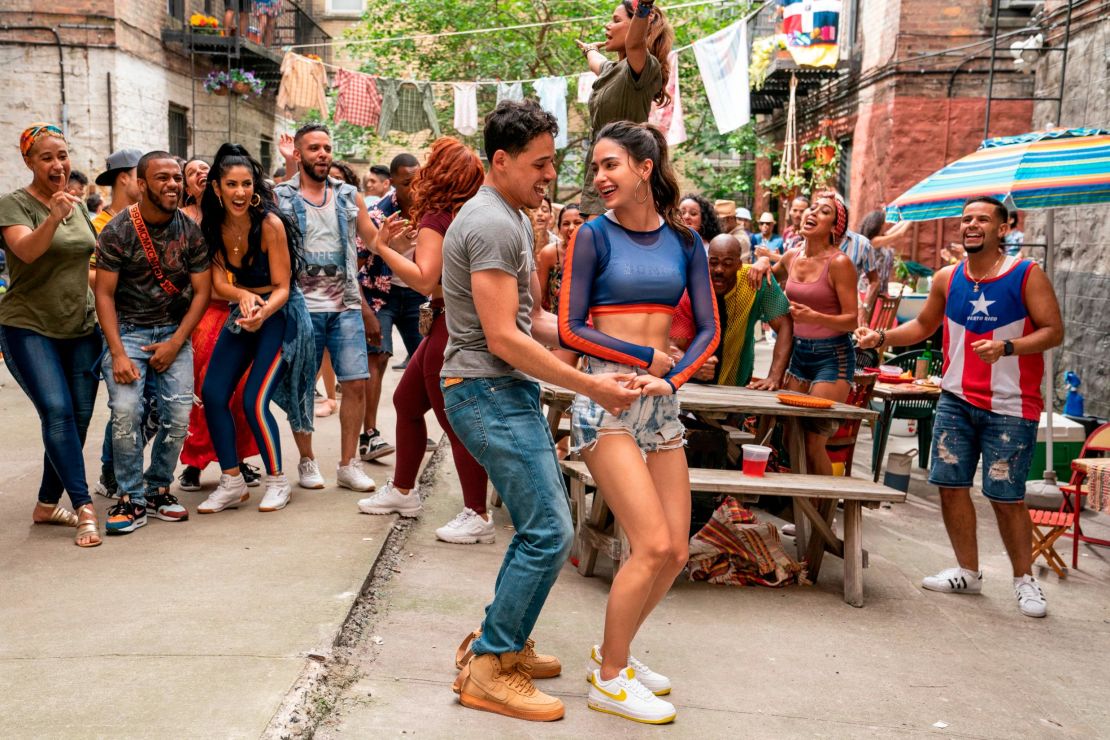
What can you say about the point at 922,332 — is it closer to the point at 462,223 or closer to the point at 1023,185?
the point at 1023,185

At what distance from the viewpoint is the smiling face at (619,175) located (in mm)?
3500

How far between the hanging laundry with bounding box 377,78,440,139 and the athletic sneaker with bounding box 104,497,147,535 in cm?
1315

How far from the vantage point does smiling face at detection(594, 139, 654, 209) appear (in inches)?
138

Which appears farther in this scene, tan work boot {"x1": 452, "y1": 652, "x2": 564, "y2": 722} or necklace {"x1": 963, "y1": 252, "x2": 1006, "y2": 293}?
necklace {"x1": 963, "y1": 252, "x2": 1006, "y2": 293}

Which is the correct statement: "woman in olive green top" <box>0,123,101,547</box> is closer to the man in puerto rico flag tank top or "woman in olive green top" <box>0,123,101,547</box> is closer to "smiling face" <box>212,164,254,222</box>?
"smiling face" <box>212,164,254,222</box>

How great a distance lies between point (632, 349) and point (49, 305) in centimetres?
315

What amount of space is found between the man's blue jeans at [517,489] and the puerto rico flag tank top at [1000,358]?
276 centimetres

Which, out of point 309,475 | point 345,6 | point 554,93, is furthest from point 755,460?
point 345,6

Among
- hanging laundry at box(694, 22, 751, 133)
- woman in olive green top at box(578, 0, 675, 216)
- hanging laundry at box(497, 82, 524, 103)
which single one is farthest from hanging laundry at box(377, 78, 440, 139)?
woman in olive green top at box(578, 0, 675, 216)

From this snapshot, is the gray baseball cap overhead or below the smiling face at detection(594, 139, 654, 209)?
overhead

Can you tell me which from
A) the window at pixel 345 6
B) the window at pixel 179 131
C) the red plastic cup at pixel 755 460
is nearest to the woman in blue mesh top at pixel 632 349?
the red plastic cup at pixel 755 460

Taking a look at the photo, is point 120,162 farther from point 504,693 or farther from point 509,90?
point 509,90

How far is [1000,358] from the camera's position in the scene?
509 centimetres

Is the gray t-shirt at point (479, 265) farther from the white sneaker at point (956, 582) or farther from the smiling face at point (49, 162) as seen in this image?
the white sneaker at point (956, 582)
